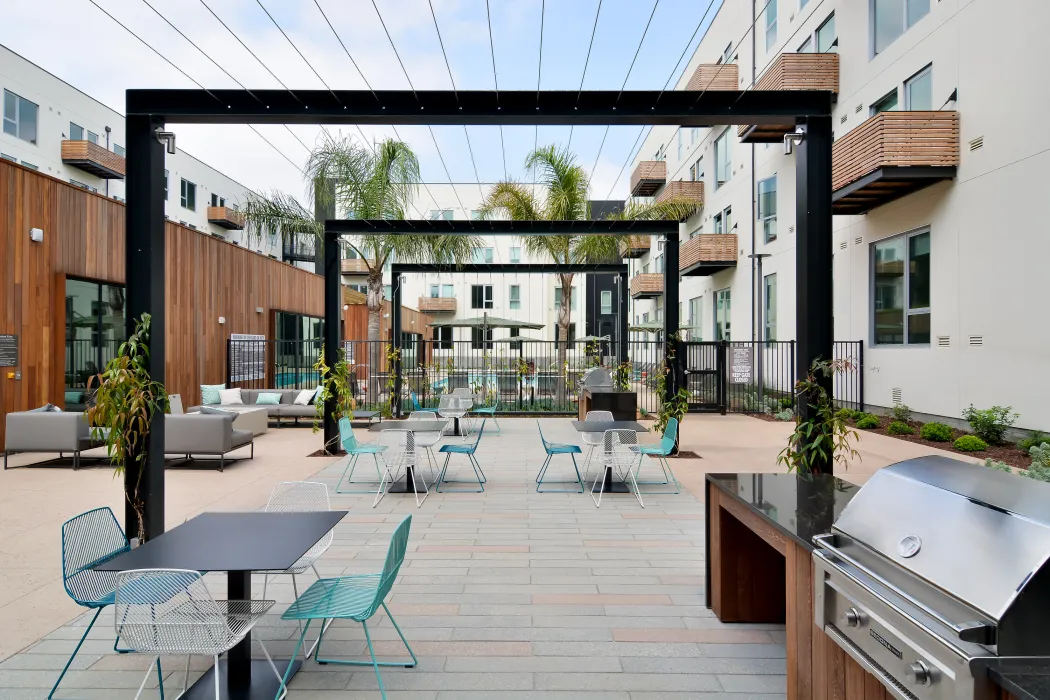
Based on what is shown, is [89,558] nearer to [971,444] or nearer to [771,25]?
[971,444]

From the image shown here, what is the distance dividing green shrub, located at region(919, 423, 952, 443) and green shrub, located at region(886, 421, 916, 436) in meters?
0.62

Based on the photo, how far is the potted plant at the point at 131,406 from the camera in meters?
4.90

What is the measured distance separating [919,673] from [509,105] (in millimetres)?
4882

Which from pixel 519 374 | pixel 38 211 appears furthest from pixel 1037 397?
pixel 38 211

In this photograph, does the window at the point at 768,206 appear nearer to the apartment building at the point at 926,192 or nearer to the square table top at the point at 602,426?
the apartment building at the point at 926,192

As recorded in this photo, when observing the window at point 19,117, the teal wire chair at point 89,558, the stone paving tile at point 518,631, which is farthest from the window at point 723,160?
the window at point 19,117

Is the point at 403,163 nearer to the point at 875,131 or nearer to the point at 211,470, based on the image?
the point at 211,470

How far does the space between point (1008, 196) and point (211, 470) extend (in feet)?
41.0

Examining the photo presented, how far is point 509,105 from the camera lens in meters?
5.41

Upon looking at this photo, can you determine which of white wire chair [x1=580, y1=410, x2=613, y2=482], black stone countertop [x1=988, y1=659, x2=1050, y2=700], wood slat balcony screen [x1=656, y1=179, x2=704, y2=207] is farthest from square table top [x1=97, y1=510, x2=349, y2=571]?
wood slat balcony screen [x1=656, y1=179, x2=704, y2=207]

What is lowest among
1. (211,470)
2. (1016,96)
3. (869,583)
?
(211,470)

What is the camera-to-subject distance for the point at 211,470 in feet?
30.2

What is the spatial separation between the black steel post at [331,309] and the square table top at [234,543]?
624cm

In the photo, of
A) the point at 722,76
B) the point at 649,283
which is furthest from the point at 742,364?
the point at 649,283
